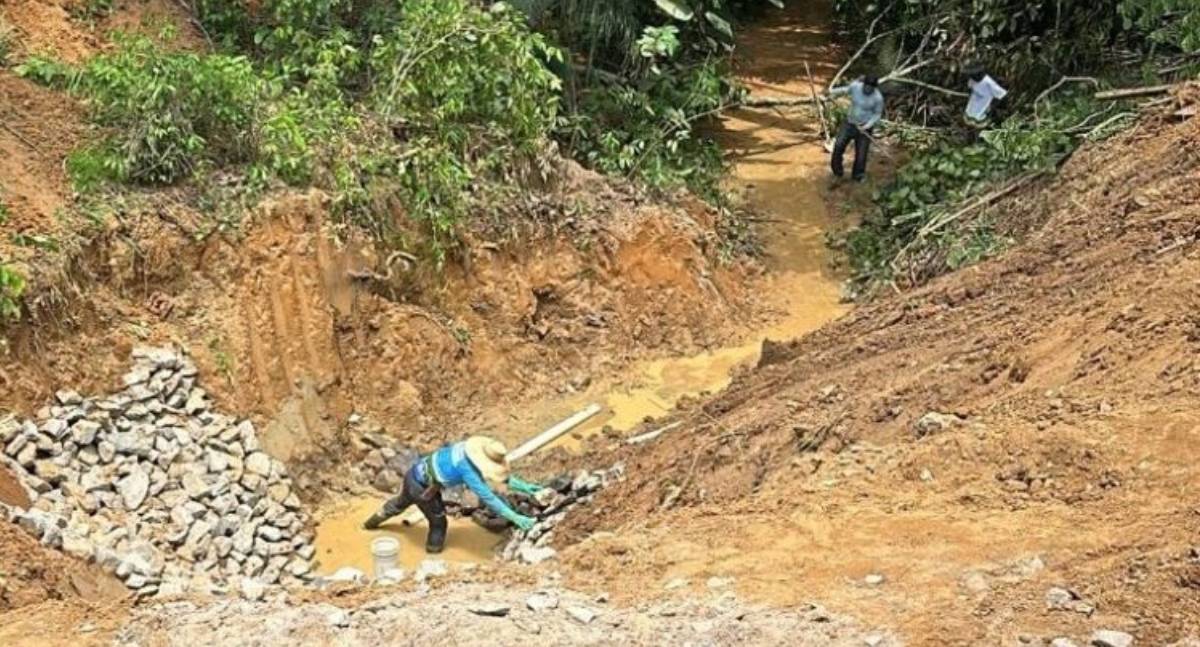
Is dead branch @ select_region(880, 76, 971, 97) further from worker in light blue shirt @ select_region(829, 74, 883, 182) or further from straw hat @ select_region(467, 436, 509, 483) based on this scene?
straw hat @ select_region(467, 436, 509, 483)

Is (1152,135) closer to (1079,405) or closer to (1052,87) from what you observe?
(1052,87)

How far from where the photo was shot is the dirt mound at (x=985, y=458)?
525 centimetres

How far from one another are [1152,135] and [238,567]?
7.60 metres

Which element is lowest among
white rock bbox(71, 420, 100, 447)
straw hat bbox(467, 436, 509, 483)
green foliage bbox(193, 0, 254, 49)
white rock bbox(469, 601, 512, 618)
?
straw hat bbox(467, 436, 509, 483)

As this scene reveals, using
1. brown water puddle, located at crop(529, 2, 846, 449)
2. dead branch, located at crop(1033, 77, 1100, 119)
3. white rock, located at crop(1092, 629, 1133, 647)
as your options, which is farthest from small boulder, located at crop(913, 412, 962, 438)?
dead branch, located at crop(1033, 77, 1100, 119)

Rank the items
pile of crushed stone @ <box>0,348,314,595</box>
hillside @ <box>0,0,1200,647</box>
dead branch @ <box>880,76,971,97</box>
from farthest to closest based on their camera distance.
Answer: dead branch @ <box>880,76,971,97</box> < pile of crushed stone @ <box>0,348,314,595</box> < hillside @ <box>0,0,1200,647</box>

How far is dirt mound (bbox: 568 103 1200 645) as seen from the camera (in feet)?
17.2

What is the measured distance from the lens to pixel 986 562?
5.46m

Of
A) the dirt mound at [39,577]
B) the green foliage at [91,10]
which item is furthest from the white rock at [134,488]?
the green foliage at [91,10]

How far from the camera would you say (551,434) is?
9.98 m

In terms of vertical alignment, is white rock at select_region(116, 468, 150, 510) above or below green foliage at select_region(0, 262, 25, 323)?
below

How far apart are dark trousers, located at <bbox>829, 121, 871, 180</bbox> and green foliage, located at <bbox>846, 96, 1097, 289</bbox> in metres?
0.38

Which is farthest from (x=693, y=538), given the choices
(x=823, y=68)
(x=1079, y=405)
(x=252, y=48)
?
(x=823, y=68)

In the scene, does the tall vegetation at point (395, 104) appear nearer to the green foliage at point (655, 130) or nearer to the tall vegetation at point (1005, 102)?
the green foliage at point (655, 130)
